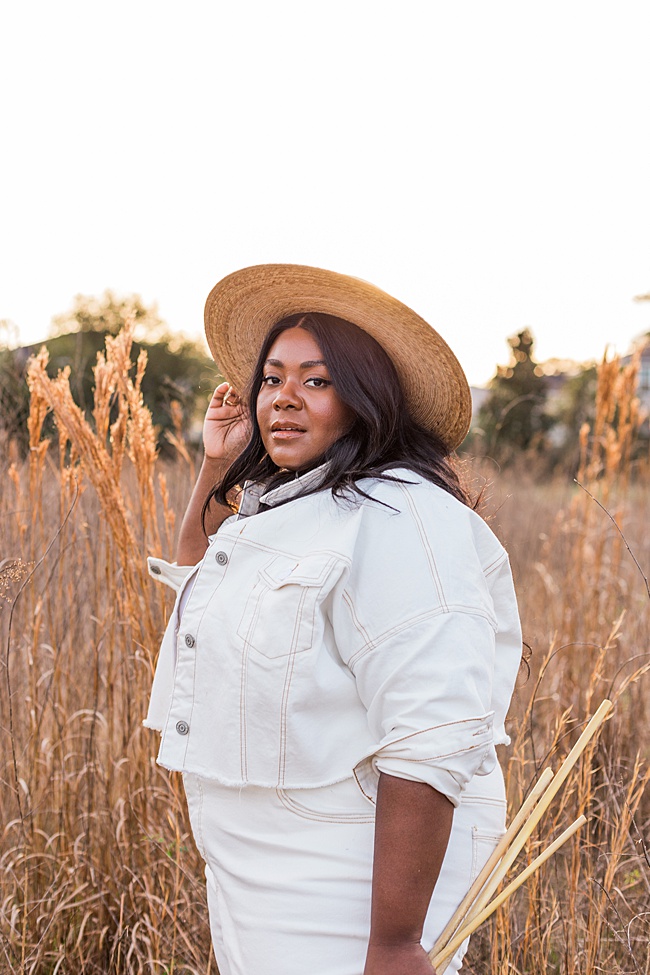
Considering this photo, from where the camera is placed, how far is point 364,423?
151 cm

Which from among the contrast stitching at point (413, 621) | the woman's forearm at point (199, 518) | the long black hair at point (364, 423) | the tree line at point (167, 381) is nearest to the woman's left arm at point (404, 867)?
the contrast stitching at point (413, 621)

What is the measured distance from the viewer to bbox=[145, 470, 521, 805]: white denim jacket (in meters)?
1.18

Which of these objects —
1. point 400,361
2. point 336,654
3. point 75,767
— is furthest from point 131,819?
point 400,361

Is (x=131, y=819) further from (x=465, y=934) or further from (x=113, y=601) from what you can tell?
(x=465, y=934)

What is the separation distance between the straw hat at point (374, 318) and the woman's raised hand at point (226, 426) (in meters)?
0.19

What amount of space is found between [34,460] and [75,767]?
955mm

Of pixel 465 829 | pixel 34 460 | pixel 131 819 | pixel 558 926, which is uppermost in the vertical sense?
pixel 34 460

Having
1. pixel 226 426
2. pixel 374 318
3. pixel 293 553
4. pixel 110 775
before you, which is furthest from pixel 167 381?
pixel 293 553

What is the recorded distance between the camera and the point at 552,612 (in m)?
4.27

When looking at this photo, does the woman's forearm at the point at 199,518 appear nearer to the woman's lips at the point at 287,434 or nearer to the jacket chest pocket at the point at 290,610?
the woman's lips at the point at 287,434

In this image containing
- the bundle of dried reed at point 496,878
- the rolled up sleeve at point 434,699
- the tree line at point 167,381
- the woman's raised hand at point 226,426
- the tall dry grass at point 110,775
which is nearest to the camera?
the rolled up sleeve at point 434,699

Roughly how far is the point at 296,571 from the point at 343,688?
0.19 meters

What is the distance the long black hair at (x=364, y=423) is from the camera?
1.43 m

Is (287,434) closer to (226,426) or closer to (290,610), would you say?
(290,610)
